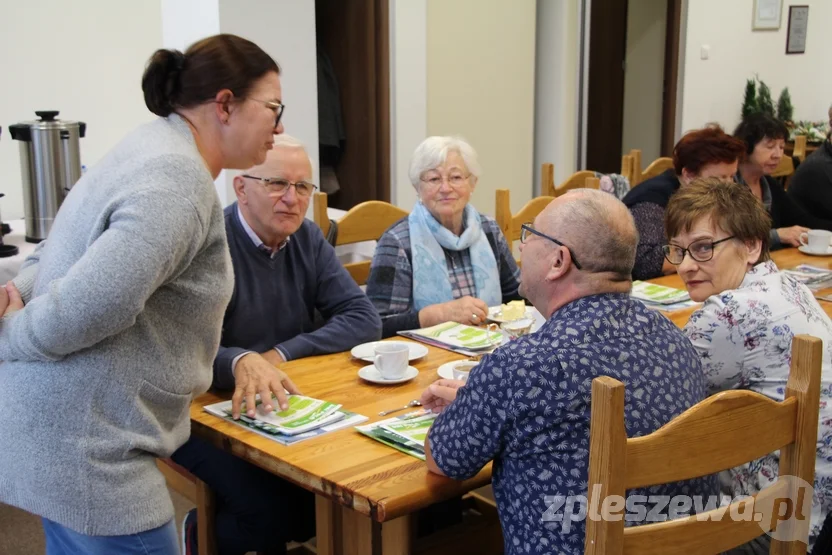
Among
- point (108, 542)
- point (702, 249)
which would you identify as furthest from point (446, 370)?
point (108, 542)

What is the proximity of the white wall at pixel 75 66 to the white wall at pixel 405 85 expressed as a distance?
3.69ft

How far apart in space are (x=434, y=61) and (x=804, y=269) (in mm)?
2247


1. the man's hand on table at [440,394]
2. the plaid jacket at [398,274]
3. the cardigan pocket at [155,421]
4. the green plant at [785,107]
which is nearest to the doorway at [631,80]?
the green plant at [785,107]

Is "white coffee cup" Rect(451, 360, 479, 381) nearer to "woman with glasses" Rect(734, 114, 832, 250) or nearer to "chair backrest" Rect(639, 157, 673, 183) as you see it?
"woman with glasses" Rect(734, 114, 832, 250)

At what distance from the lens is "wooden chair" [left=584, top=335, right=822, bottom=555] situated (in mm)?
1113

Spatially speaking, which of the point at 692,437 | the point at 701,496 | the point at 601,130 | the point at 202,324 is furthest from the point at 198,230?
the point at 601,130

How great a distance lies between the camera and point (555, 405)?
1.29m

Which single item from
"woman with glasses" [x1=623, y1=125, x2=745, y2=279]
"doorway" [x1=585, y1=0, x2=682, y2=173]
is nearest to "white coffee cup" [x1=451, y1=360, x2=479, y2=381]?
"woman with glasses" [x1=623, y1=125, x2=745, y2=279]

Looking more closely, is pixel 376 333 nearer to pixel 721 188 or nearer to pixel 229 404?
pixel 229 404

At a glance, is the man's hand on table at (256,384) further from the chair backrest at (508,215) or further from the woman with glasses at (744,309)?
the chair backrest at (508,215)

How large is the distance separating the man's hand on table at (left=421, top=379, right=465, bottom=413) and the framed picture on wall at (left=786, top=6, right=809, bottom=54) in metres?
6.51

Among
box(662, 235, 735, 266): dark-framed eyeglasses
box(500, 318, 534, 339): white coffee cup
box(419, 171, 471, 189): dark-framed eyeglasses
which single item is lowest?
box(500, 318, 534, 339): white coffee cup

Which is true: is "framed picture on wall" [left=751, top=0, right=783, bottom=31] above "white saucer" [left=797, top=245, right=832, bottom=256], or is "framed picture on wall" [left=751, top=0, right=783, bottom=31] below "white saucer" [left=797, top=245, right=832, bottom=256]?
A: above

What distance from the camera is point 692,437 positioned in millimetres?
1181
